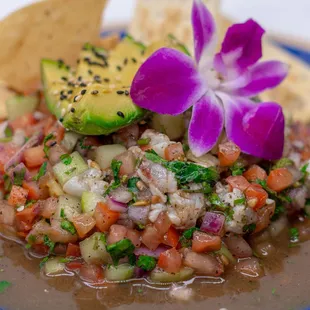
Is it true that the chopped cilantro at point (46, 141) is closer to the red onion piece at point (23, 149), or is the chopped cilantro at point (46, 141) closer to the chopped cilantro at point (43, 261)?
the red onion piece at point (23, 149)

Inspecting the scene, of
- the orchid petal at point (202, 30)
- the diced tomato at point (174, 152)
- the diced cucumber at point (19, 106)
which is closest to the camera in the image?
the diced tomato at point (174, 152)

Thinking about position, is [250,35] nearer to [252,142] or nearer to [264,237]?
[252,142]

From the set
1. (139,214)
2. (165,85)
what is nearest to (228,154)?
(165,85)

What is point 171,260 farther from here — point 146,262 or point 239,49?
point 239,49

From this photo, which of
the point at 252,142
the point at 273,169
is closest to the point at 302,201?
the point at 273,169

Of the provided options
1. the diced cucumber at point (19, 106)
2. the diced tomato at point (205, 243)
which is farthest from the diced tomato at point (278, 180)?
the diced cucumber at point (19, 106)
